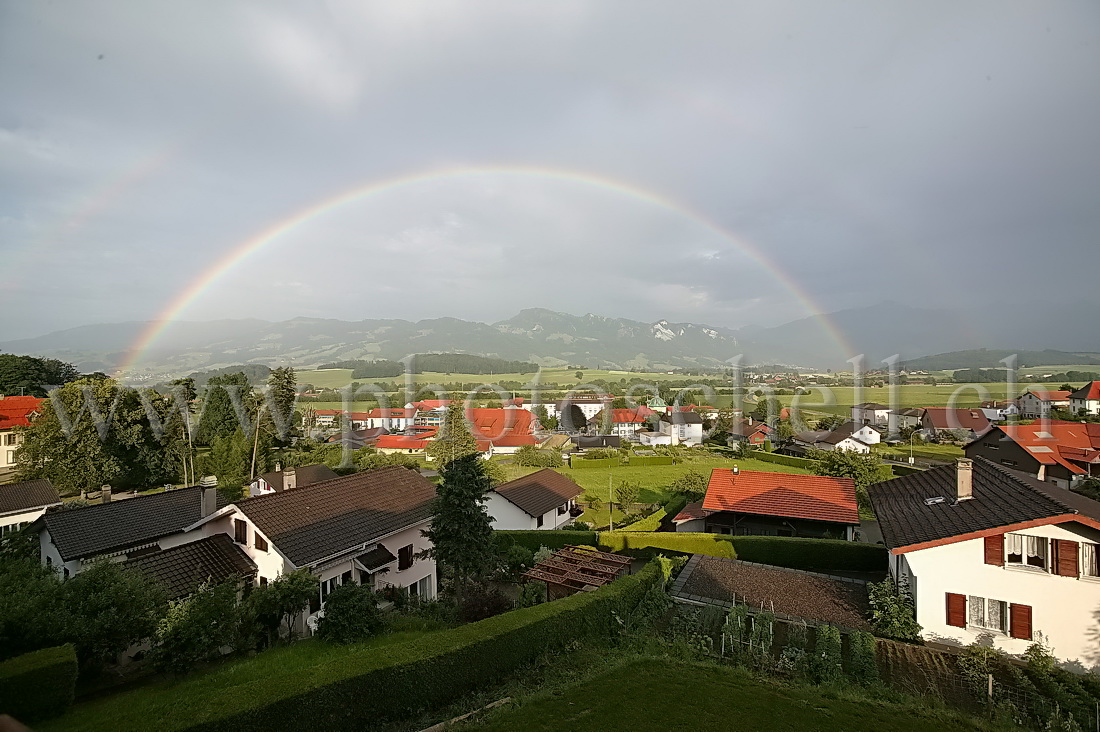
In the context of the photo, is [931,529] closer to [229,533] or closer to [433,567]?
[433,567]

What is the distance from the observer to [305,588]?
13.7 m

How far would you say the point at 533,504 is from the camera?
2683cm

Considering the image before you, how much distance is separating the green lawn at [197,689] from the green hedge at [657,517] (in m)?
15.3

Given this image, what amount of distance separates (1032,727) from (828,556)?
11.8 metres

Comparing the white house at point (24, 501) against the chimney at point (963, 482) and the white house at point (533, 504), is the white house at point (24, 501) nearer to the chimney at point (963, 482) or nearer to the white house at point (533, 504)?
the white house at point (533, 504)

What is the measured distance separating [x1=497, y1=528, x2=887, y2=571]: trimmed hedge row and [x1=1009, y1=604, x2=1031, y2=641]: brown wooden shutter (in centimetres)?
786

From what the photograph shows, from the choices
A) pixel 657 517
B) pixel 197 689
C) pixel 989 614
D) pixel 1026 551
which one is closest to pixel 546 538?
pixel 657 517

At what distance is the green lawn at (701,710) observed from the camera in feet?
28.3

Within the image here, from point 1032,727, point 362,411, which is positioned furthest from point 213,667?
point 362,411

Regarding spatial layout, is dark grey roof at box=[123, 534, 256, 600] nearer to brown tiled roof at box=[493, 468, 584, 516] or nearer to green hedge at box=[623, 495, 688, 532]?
brown tiled roof at box=[493, 468, 584, 516]

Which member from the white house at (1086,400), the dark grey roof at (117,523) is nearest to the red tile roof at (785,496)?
the dark grey roof at (117,523)

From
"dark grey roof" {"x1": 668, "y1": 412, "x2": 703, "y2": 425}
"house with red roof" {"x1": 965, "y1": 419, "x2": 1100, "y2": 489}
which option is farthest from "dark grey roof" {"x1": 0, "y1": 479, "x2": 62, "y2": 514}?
"dark grey roof" {"x1": 668, "y1": 412, "x2": 703, "y2": 425}

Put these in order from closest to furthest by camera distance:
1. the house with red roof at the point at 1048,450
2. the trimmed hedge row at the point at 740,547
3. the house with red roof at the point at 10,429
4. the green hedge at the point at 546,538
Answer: the trimmed hedge row at the point at 740,547 → the green hedge at the point at 546,538 → the house with red roof at the point at 1048,450 → the house with red roof at the point at 10,429

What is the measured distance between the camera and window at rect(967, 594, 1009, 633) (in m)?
12.6
